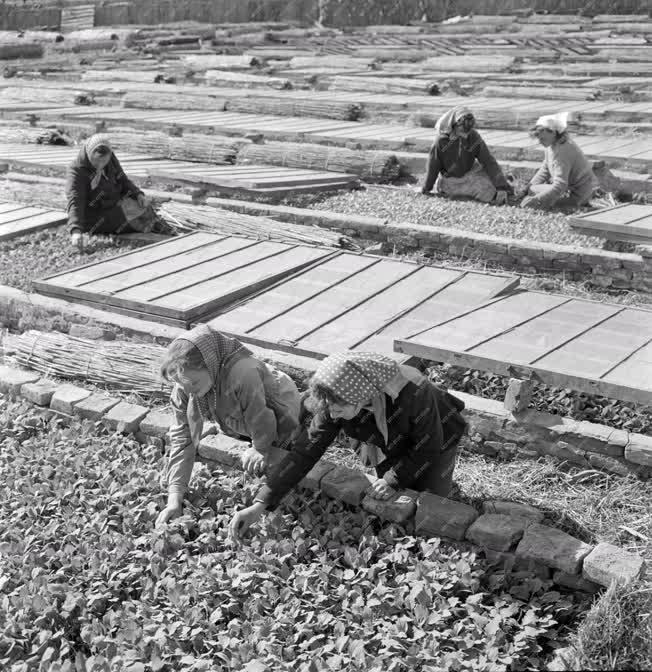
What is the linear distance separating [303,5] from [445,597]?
2906 cm

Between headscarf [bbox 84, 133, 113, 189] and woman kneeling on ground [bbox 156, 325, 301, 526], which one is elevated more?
headscarf [bbox 84, 133, 113, 189]

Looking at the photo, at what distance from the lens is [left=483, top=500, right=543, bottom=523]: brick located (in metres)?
4.24

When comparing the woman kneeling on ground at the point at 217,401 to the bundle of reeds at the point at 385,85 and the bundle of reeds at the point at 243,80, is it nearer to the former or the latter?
the bundle of reeds at the point at 385,85

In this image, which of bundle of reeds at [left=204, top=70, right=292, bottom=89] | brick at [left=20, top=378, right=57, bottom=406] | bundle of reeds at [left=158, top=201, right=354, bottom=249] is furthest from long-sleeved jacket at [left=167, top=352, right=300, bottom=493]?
bundle of reeds at [left=204, top=70, right=292, bottom=89]

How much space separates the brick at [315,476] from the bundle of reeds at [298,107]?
426 inches

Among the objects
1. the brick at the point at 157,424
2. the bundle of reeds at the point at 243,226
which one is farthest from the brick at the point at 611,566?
the bundle of reeds at the point at 243,226

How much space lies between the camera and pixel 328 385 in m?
3.78

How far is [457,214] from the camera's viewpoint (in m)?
9.16

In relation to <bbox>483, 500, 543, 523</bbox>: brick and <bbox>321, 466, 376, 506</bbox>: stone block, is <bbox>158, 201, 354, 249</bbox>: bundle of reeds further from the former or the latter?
<bbox>483, 500, 543, 523</bbox>: brick

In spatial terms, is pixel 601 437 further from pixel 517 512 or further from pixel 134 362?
pixel 134 362

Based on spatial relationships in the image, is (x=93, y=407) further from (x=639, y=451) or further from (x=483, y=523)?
(x=639, y=451)

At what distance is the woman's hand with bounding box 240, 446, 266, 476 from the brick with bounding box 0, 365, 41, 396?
1.77 metres

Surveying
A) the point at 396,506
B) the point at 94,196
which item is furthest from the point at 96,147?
the point at 396,506

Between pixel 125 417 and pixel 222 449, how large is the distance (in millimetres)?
724
